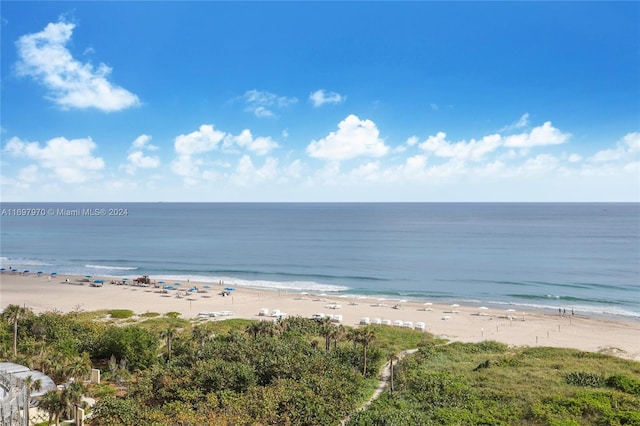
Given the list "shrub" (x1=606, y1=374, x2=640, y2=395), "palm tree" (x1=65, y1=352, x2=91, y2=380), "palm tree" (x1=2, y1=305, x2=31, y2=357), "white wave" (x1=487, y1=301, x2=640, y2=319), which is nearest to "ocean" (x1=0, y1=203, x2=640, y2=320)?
"white wave" (x1=487, y1=301, x2=640, y2=319)

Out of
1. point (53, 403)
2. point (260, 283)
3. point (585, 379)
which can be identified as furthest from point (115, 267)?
point (585, 379)

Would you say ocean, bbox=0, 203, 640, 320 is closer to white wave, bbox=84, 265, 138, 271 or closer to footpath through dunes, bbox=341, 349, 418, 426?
white wave, bbox=84, 265, 138, 271

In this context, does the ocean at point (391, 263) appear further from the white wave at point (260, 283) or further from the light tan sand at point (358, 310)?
the light tan sand at point (358, 310)

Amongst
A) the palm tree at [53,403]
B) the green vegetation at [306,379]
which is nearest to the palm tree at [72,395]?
the green vegetation at [306,379]

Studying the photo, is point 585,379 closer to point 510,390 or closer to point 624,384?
point 624,384

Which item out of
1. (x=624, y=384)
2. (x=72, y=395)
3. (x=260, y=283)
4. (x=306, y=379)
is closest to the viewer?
(x=72, y=395)
